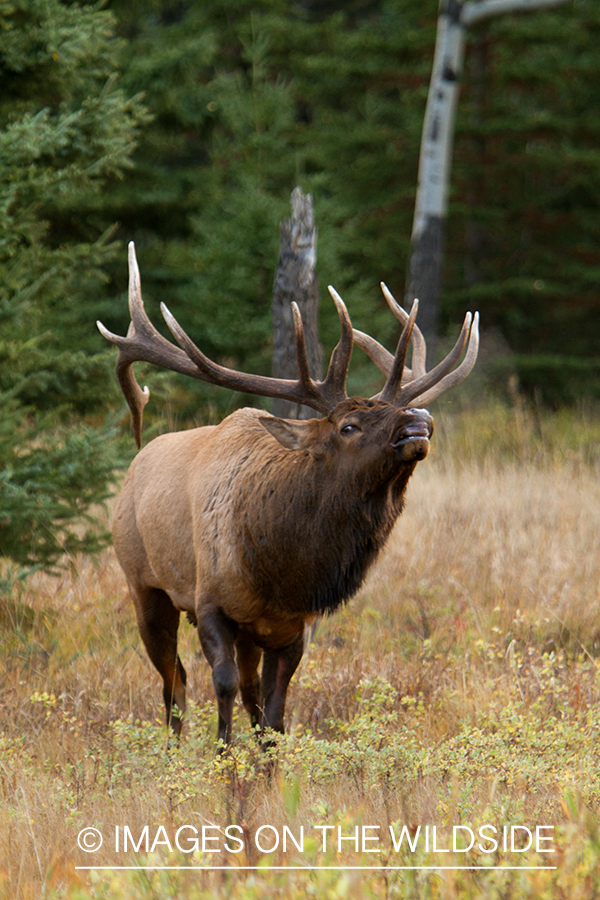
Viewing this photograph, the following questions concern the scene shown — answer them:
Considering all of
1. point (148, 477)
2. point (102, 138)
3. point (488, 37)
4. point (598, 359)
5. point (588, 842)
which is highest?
point (488, 37)

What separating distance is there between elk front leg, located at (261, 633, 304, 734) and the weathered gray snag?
194cm

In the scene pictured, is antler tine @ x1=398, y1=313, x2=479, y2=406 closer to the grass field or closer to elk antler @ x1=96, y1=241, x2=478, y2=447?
elk antler @ x1=96, y1=241, x2=478, y2=447

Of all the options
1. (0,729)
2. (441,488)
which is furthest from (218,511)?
(441,488)

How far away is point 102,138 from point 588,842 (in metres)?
5.15

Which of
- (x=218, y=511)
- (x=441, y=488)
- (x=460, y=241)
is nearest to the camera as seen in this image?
(x=218, y=511)

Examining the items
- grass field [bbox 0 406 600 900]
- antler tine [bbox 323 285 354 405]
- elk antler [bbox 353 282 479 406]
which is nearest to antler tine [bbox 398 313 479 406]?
elk antler [bbox 353 282 479 406]

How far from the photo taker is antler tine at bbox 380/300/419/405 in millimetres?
3662

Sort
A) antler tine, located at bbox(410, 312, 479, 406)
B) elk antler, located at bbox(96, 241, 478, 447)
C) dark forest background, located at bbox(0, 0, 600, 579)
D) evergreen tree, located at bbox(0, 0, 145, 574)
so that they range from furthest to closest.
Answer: dark forest background, located at bbox(0, 0, 600, 579) < evergreen tree, located at bbox(0, 0, 145, 574) < antler tine, located at bbox(410, 312, 479, 406) < elk antler, located at bbox(96, 241, 478, 447)

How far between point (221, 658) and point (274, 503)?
71cm

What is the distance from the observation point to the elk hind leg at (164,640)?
4602mm

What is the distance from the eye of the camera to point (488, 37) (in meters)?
16.3

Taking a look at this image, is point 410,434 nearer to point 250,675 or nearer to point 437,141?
point 250,675

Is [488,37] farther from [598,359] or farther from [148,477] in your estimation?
[148,477]

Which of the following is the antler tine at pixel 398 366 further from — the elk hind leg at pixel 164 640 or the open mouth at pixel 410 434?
the elk hind leg at pixel 164 640
